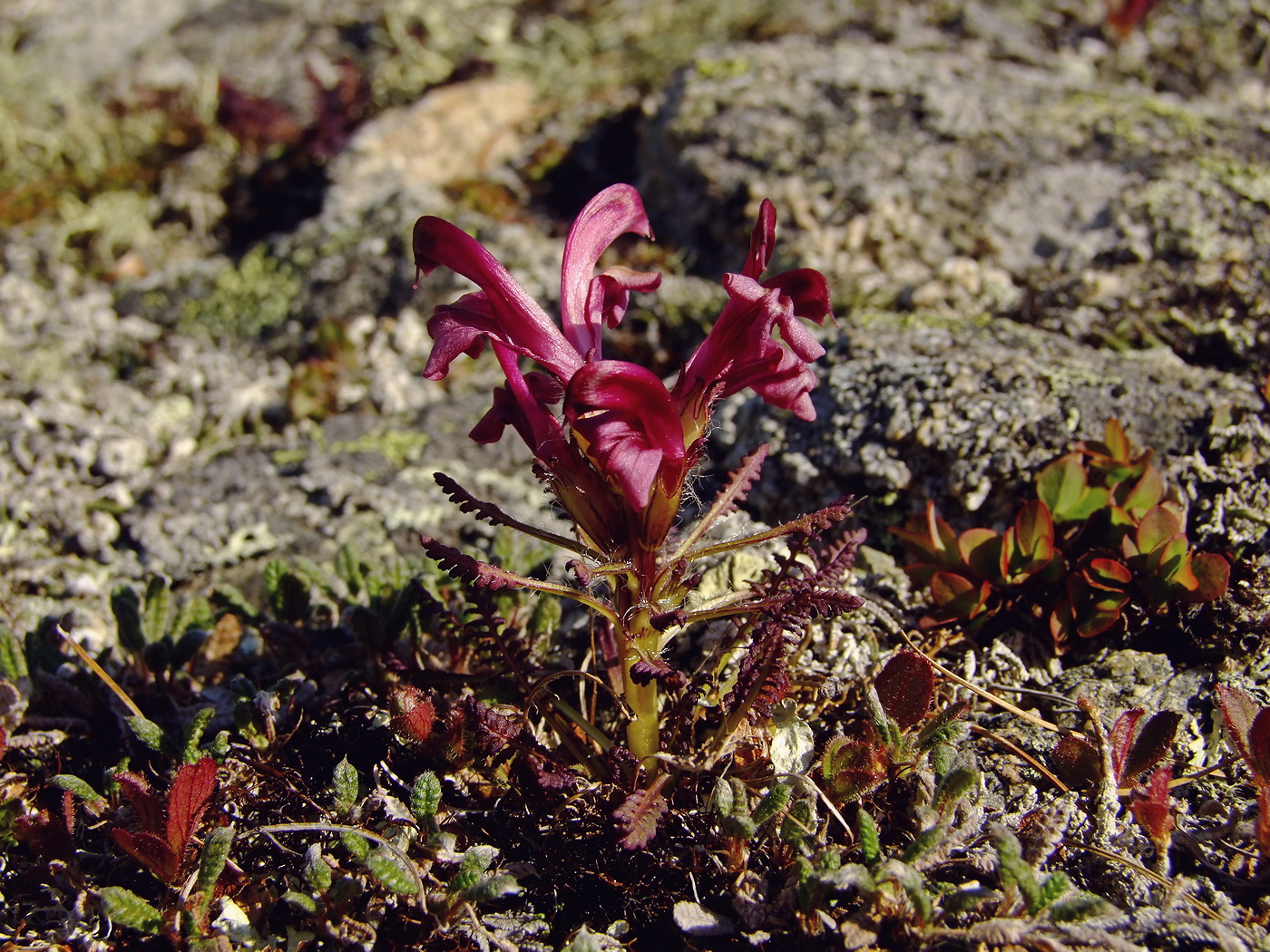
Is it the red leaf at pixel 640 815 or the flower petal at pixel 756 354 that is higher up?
the flower petal at pixel 756 354

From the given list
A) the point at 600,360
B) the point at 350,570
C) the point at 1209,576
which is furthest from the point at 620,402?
the point at 1209,576

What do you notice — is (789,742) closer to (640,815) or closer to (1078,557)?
(640,815)

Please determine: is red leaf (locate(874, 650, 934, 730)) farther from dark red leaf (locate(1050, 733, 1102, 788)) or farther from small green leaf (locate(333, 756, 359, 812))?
small green leaf (locate(333, 756, 359, 812))

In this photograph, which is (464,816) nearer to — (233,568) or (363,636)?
(363,636)

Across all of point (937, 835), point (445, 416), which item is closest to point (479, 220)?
point (445, 416)

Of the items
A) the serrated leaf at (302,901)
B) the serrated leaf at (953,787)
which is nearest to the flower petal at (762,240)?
the serrated leaf at (953,787)

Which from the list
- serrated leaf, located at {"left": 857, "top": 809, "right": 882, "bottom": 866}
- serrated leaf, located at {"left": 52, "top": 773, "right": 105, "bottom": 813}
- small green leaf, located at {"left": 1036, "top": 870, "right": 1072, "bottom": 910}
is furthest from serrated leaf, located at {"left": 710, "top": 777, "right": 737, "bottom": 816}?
serrated leaf, located at {"left": 52, "top": 773, "right": 105, "bottom": 813}

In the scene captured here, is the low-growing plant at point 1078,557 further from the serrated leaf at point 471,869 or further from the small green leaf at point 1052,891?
the serrated leaf at point 471,869
